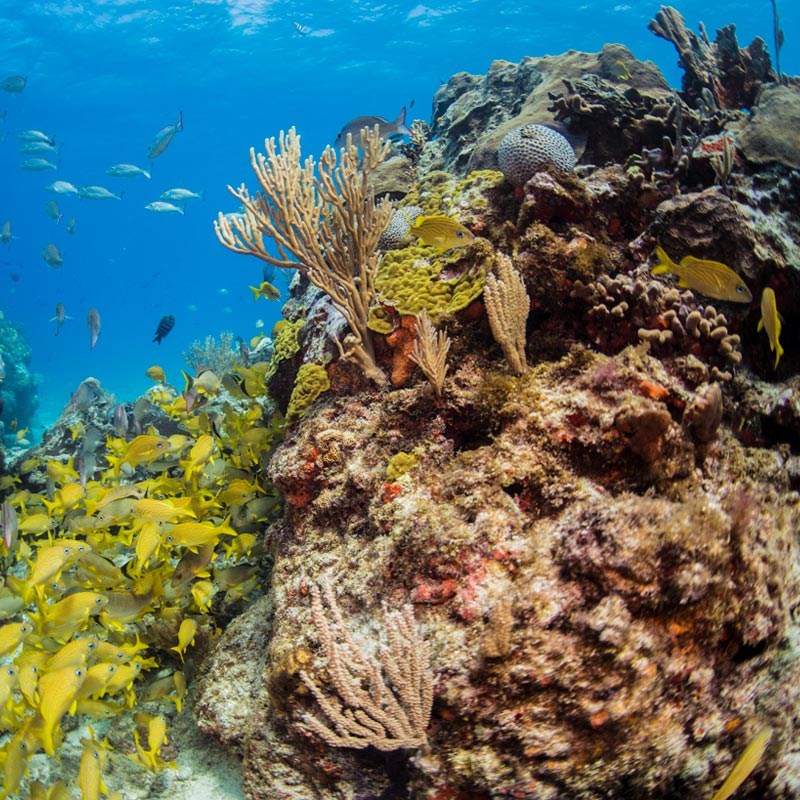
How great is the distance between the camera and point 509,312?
321cm

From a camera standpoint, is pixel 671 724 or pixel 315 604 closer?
pixel 671 724

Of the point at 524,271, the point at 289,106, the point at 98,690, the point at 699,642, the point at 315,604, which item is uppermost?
the point at 289,106

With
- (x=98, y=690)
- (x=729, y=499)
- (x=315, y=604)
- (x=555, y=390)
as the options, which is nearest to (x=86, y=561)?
(x=98, y=690)

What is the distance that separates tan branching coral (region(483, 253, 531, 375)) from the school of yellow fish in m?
2.19

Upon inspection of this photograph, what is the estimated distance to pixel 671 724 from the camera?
2031mm

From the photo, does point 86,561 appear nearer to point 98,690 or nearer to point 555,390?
point 98,690

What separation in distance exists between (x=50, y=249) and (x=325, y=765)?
574 inches

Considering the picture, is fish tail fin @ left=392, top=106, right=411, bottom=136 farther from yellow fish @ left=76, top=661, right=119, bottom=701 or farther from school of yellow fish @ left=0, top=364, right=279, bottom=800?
yellow fish @ left=76, top=661, right=119, bottom=701

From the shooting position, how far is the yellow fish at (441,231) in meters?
3.27

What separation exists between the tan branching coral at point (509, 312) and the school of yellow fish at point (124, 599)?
219 cm

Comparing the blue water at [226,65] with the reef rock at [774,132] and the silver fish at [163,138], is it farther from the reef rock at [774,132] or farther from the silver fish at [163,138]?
the reef rock at [774,132]

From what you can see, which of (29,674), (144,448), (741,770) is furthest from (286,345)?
(741,770)

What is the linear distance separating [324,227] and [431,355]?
151 centimetres

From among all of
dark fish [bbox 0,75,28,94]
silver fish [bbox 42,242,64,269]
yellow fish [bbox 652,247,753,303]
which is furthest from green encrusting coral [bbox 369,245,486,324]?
dark fish [bbox 0,75,28,94]
